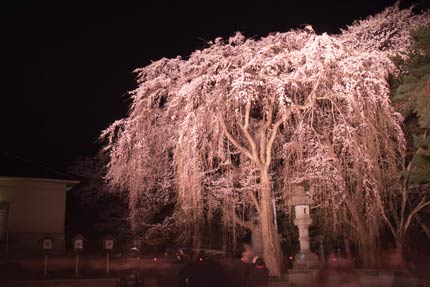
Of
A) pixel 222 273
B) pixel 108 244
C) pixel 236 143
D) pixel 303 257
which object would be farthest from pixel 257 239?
pixel 222 273

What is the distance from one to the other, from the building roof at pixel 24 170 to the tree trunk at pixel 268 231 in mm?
14721

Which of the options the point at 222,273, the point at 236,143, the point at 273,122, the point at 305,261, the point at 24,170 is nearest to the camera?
the point at 222,273

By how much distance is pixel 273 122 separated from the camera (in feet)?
51.2

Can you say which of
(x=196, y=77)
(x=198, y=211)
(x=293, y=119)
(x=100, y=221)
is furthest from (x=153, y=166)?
(x=100, y=221)

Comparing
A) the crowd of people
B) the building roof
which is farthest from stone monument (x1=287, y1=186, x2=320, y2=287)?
the building roof

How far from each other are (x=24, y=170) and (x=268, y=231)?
657 inches

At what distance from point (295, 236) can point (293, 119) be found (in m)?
13.0

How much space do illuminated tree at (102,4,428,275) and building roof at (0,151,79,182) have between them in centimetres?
1177

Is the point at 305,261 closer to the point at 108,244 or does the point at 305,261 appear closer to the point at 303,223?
the point at 303,223

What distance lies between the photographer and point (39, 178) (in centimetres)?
2428

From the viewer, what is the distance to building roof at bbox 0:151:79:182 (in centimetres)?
2444

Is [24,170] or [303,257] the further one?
[24,170]

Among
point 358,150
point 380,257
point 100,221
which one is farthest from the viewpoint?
point 100,221

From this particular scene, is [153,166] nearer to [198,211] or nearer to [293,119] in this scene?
[198,211]
